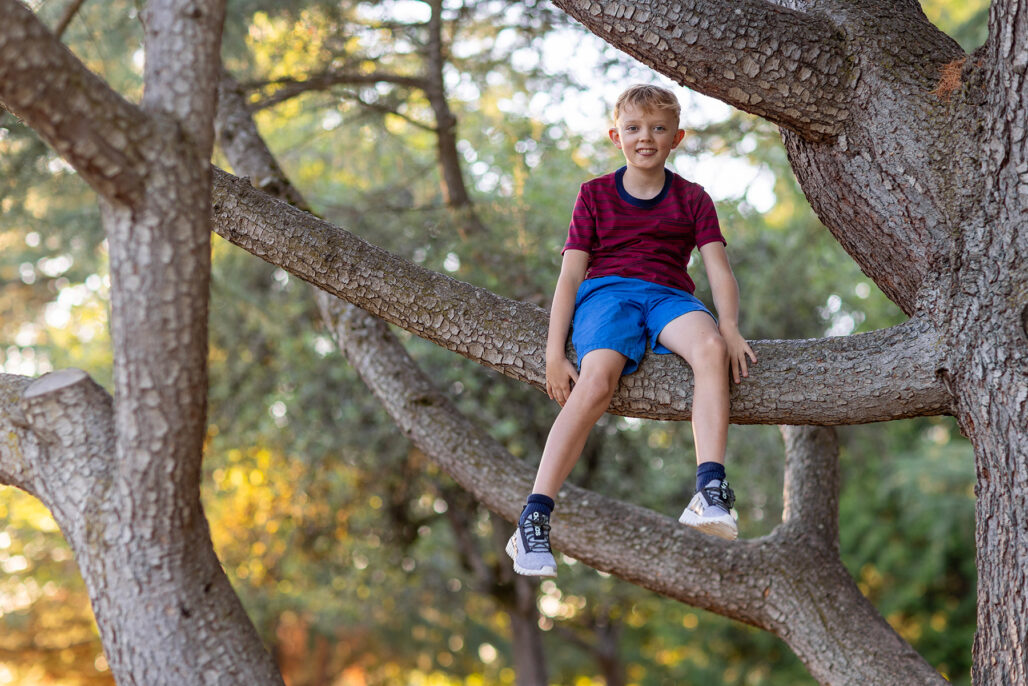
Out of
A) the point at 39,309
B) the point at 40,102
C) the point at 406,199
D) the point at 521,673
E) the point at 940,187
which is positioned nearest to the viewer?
the point at 40,102

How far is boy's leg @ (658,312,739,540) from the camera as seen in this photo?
2.60 m

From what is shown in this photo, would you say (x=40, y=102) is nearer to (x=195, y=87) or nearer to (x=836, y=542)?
(x=195, y=87)

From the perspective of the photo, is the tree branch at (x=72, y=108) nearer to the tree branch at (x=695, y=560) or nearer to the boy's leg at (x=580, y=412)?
the boy's leg at (x=580, y=412)

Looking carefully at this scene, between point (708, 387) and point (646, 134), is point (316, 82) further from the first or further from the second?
point (708, 387)

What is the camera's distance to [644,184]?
3146mm

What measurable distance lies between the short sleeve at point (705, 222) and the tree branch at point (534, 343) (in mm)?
398

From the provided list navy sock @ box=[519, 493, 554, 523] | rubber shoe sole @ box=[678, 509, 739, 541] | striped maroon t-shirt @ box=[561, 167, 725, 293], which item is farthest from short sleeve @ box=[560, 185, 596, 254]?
rubber shoe sole @ box=[678, 509, 739, 541]

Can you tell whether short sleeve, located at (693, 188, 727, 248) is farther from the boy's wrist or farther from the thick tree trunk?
the thick tree trunk

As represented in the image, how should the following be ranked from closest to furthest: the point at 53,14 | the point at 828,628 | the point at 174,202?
the point at 174,202 → the point at 828,628 → the point at 53,14

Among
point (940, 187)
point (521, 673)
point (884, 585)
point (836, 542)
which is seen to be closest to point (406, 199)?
point (521, 673)

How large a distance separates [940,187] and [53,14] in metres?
5.49

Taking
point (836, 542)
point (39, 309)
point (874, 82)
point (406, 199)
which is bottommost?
point (836, 542)

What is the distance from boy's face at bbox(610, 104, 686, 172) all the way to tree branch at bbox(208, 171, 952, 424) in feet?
2.00

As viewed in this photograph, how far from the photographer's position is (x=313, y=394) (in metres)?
7.54
